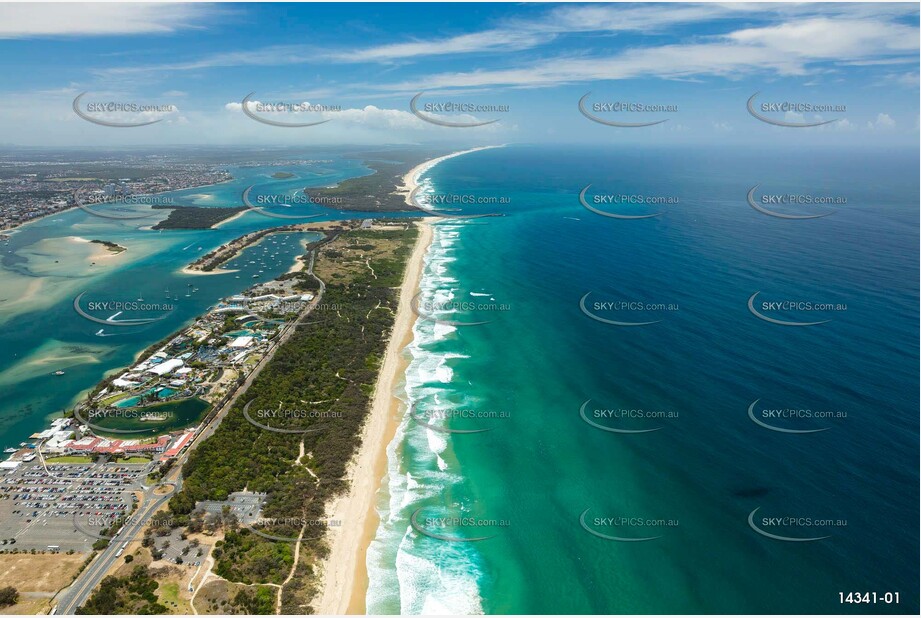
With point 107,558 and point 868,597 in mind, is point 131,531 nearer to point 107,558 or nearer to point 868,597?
point 107,558

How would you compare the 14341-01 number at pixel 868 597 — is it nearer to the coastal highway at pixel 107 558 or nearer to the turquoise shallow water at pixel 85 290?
the coastal highway at pixel 107 558

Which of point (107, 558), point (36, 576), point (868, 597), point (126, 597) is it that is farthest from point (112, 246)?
point (868, 597)

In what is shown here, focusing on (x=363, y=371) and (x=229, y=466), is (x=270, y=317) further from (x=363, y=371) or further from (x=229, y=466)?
(x=229, y=466)

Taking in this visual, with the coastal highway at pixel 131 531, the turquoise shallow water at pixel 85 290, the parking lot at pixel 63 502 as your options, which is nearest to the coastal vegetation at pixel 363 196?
the turquoise shallow water at pixel 85 290

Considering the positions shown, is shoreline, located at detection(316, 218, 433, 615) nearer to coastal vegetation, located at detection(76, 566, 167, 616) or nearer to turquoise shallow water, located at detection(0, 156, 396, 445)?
coastal vegetation, located at detection(76, 566, 167, 616)

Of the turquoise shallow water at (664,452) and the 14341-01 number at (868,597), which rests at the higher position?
the turquoise shallow water at (664,452)

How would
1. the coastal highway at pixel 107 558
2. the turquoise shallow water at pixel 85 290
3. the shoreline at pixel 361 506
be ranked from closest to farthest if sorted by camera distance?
the coastal highway at pixel 107 558 → the shoreline at pixel 361 506 → the turquoise shallow water at pixel 85 290

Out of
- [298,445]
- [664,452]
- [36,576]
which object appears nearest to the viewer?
[36,576]
